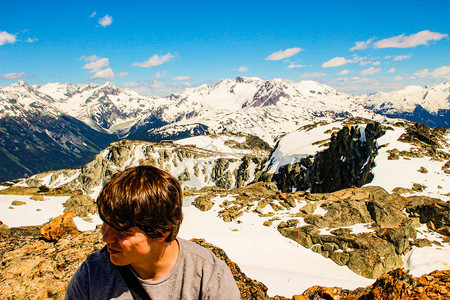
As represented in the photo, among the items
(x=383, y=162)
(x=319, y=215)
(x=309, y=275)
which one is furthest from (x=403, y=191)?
(x=309, y=275)

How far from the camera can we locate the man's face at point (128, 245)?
2693 mm

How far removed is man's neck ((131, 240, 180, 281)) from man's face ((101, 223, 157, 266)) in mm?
79

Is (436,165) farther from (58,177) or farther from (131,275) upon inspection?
(58,177)

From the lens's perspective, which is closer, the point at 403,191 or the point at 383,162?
the point at 403,191

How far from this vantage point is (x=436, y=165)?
37.4 metres

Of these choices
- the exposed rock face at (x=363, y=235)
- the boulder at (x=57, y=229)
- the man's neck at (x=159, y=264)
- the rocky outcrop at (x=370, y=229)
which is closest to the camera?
the man's neck at (x=159, y=264)

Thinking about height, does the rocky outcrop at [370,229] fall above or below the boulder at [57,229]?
below

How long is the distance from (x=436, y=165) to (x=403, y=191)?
39.4 feet

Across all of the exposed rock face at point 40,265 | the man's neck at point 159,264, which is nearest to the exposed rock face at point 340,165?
the exposed rock face at point 40,265

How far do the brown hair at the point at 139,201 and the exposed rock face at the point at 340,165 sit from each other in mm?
42917

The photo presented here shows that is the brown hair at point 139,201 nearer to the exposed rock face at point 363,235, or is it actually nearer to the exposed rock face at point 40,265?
the exposed rock face at point 40,265

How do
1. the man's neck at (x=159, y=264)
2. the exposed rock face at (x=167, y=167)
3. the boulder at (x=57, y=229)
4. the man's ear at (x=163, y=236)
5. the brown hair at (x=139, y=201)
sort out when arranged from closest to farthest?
the brown hair at (x=139, y=201) < the man's ear at (x=163, y=236) < the man's neck at (x=159, y=264) < the boulder at (x=57, y=229) < the exposed rock face at (x=167, y=167)

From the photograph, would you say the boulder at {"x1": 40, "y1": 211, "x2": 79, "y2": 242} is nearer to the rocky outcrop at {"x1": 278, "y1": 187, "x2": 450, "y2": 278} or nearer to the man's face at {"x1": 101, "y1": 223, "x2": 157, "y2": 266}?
the man's face at {"x1": 101, "y1": 223, "x2": 157, "y2": 266}

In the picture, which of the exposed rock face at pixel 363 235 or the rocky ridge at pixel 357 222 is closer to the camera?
the exposed rock face at pixel 363 235
